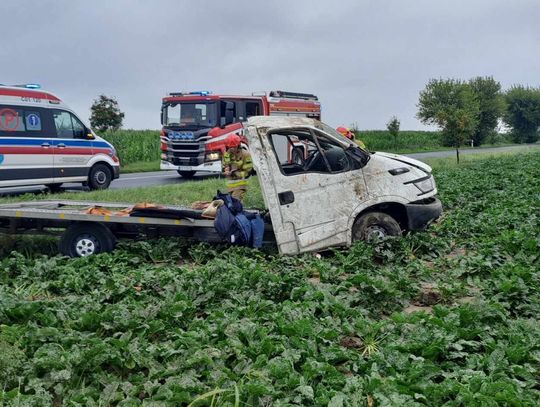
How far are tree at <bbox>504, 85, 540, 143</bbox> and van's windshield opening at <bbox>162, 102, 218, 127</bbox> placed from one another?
70.0 m

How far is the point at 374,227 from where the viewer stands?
864cm

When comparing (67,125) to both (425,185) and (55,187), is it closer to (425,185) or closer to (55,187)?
(55,187)

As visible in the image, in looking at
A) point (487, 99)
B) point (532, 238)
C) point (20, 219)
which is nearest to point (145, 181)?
point (20, 219)

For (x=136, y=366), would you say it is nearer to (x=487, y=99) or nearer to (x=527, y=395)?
(x=527, y=395)

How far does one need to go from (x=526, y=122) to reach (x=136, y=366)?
87447 millimetres

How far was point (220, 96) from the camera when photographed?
70.4 ft

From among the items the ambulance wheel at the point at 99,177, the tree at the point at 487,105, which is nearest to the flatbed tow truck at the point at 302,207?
the ambulance wheel at the point at 99,177

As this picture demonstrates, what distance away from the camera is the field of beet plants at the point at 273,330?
400 centimetres

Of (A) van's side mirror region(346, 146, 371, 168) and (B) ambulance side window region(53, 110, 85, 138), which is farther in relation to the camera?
(B) ambulance side window region(53, 110, 85, 138)

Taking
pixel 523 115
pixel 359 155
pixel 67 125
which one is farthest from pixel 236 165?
pixel 523 115

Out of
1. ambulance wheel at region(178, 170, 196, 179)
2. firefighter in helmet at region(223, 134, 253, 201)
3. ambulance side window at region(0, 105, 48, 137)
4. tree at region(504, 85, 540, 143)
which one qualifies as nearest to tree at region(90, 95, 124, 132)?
ambulance wheel at region(178, 170, 196, 179)

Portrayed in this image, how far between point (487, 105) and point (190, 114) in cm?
6160

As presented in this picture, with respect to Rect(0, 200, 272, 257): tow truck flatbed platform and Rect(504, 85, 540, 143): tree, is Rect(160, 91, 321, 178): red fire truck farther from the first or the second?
Rect(504, 85, 540, 143): tree

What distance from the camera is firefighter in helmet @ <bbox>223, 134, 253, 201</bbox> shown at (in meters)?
9.79
